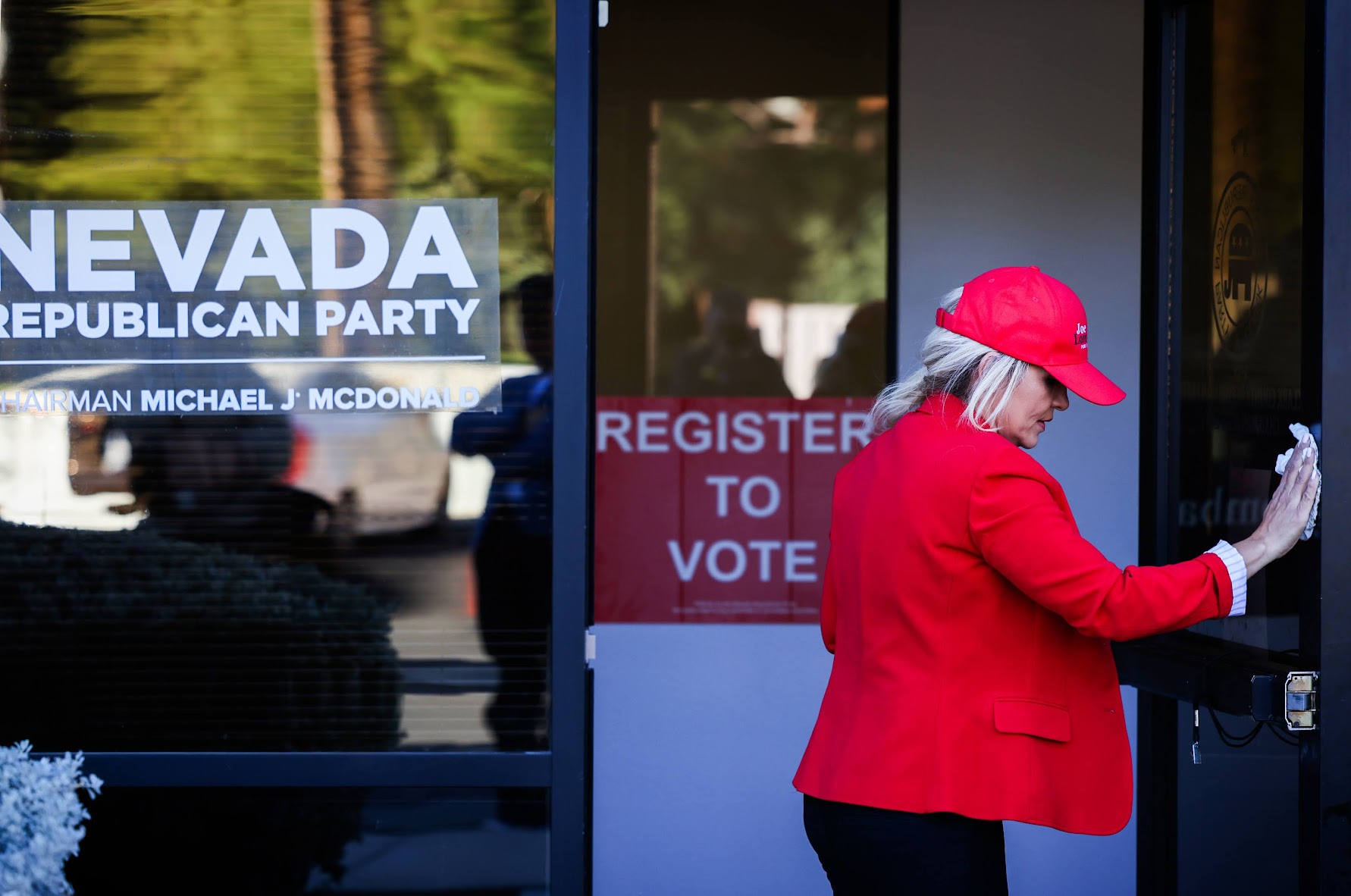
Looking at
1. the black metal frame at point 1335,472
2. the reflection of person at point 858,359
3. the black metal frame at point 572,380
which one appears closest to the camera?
the black metal frame at point 1335,472

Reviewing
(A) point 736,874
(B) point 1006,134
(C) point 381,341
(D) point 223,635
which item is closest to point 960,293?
(C) point 381,341

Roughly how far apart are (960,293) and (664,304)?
2.15 m

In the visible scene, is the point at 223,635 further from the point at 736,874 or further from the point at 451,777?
the point at 736,874

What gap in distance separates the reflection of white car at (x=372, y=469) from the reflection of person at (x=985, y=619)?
866mm

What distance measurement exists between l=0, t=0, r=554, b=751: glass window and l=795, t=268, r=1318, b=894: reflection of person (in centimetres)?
75

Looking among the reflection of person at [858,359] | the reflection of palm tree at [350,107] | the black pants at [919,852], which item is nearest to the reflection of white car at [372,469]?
the reflection of palm tree at [350,107]

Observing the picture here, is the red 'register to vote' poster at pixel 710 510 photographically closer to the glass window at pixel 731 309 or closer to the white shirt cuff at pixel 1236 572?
the glass window at pixel 731 309

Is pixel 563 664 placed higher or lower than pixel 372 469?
lower

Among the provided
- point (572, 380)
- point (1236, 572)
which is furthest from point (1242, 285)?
point (572, 380)

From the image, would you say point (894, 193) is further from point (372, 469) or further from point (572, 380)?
point (372, 469)

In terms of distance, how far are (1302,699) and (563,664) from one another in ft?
4.26

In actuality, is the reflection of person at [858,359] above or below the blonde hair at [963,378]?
above

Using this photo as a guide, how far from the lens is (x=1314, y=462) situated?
7.25 feet

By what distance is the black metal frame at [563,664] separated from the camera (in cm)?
254
